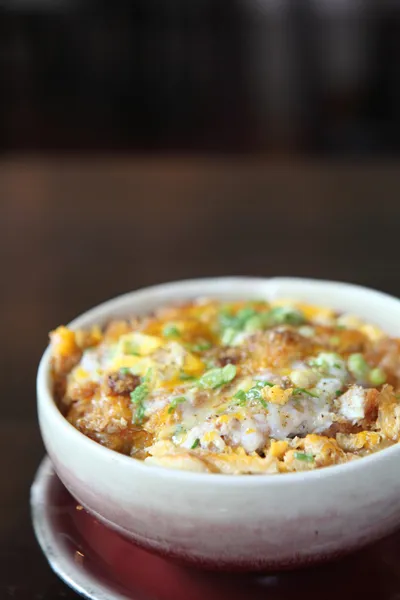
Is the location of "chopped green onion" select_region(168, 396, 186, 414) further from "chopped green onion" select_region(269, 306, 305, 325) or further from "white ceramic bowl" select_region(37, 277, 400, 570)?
"chopped green onion" select_region(269, 306, 305, 325)

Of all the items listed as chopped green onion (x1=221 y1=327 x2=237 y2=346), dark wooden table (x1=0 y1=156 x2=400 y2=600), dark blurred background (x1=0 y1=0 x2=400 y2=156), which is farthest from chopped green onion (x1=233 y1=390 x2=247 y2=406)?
dark blurred background (x1=0 y1=0 x2=400 y2=156)

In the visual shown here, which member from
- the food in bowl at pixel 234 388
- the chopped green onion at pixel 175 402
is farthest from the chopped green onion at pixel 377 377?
the chopped green onion at pixel 175 402

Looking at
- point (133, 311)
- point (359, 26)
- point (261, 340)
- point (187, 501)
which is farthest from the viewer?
point (359, 26)

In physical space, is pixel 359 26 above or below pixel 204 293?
above

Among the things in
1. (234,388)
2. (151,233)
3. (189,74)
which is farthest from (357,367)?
(189,74)

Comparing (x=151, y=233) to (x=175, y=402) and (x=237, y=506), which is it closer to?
(x=175, y=402)

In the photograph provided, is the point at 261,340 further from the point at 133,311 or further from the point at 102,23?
the point at 102,23

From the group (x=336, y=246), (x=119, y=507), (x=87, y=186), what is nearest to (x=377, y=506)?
(x=119, y=507)

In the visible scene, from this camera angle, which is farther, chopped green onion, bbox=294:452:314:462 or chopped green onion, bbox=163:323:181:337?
chopped green onion, bbox=163:323:181:337

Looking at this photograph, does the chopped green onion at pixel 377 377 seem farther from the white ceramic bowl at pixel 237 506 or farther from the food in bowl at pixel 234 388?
the white ceramic bowl at pixel 237 506
